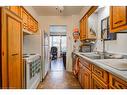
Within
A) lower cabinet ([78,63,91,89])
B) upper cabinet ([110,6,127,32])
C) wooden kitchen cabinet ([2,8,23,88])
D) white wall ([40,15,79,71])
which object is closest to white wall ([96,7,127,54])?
lower cabinet ([78,63,91,89])

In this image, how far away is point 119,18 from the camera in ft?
7.04

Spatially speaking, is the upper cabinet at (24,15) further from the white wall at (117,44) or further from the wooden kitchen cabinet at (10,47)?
the white wall at (117,44)

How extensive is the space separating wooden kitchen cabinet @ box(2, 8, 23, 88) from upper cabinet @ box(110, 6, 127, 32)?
50.6 inches

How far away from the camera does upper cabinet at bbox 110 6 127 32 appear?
200 cm

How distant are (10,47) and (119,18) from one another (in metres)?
1.36

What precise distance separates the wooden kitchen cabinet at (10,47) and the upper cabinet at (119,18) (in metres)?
1.28

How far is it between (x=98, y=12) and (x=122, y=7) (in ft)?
9.95

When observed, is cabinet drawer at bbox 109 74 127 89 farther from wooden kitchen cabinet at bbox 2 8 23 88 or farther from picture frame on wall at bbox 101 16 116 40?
picture frame on wall at bbox 101 16 116 40

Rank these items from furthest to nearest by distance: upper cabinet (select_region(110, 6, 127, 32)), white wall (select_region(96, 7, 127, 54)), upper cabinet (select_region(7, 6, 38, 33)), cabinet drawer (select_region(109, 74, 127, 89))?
white wall (select_region(96, 7, 127, 54)) < upper cabinet (select_region(7, 6, 38, 33)) < upper cabinet (select_region(110, 6, 127, 32)) < cabinet drawer (select_region(109, 74, 127, 89))

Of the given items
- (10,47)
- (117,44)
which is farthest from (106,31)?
(10,47)

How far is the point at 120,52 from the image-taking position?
10.8ft

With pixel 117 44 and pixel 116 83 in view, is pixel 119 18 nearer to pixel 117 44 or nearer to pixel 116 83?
pixel 116 83
